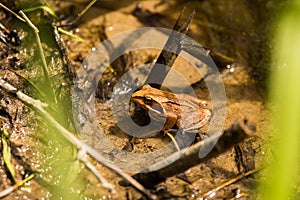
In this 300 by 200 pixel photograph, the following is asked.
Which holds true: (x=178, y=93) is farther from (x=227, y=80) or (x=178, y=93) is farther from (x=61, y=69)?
(x=61, y=69)

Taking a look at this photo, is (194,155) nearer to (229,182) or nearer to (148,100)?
(229,182)

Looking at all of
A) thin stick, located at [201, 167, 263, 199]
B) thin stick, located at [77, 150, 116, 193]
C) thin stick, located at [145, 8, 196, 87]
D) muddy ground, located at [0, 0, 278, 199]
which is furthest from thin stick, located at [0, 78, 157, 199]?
thin stick, located at [145, 8, 196, 87]

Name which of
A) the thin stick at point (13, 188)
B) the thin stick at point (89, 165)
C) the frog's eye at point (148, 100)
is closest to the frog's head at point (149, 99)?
the frog's eye at point (148, 100)

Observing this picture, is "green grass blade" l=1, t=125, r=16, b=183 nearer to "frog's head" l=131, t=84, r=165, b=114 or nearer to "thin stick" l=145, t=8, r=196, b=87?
"frog's head" l=131, t=84, r=165, b=114

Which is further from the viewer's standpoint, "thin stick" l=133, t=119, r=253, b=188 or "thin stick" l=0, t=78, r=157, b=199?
"thin stick" l=0, t=78, r=157, b=199

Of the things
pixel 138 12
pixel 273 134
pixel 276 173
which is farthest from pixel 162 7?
pixel 276 173

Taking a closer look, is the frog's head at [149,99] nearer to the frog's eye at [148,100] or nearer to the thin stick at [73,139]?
the frog's eye at [148,100]
